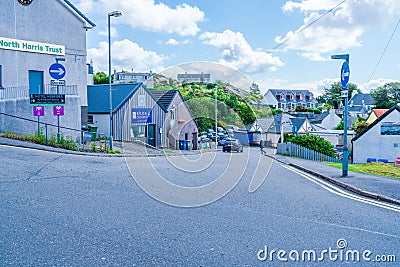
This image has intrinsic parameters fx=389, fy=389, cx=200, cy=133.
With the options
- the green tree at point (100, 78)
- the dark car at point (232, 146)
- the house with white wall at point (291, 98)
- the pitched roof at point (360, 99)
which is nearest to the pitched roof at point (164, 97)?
the dark car at point (232, 146)

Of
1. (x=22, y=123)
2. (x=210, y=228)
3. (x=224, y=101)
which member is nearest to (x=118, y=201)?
(x=210, y=228)

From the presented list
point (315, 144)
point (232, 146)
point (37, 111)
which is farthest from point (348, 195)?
point (315, 144)

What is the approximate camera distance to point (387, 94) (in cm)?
8169

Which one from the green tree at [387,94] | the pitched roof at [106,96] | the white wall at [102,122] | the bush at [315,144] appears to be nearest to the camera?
the white wall at [102,122]

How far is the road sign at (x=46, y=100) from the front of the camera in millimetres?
17625

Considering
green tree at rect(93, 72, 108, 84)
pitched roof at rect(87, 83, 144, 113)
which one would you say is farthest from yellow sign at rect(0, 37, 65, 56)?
green tree at rect(93, 72, 108, 84)

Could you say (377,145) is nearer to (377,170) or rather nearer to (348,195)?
(377,170)

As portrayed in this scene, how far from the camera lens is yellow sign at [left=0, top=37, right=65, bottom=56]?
65.4 feet

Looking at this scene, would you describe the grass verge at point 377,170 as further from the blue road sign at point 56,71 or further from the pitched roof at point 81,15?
the pitched roof at point 81,15

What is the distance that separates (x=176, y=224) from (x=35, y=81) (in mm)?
18944

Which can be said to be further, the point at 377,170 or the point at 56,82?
the point at 56,82

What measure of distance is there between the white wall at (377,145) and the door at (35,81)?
26285 millimetres
